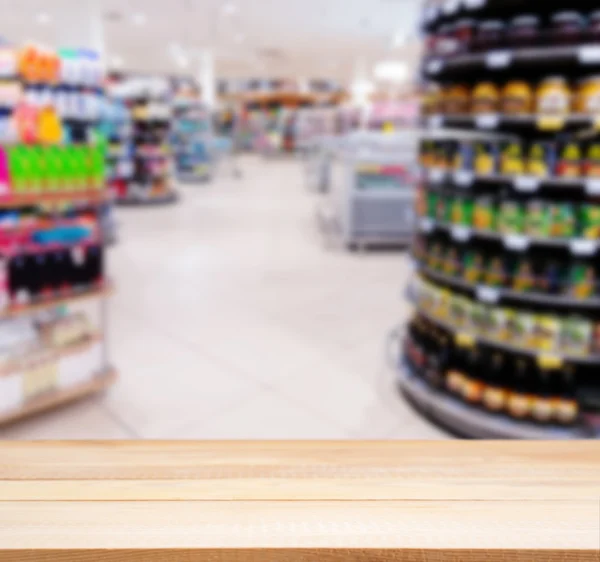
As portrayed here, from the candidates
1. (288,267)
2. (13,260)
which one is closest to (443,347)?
(13,260)

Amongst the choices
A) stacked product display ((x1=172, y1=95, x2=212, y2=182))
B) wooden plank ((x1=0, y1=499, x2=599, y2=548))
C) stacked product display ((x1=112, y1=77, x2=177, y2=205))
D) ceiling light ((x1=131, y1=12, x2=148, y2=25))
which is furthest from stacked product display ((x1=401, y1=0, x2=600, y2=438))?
stacked product display ((x1=172, y1=95, x2=212, y2=182))

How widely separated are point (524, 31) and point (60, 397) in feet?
9.43

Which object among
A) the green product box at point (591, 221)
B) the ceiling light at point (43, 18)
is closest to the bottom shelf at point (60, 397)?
the green product box at point (591, 221)

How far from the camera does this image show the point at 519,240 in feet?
10.0

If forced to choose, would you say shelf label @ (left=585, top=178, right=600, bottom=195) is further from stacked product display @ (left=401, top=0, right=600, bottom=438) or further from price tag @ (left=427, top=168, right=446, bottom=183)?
price tag @ (left=427, top=168, right=446, bottom=183)

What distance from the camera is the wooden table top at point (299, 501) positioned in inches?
39.9

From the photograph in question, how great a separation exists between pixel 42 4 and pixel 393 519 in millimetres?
12724

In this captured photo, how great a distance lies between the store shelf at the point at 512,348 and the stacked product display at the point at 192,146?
41.7 ft

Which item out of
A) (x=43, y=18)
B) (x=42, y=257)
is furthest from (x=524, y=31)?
(x=43, y=18)

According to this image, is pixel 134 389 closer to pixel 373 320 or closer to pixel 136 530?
pixel 373 320

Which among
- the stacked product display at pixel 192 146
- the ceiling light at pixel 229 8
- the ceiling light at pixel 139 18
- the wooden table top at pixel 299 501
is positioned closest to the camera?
the wooden table top at pixel 299 501

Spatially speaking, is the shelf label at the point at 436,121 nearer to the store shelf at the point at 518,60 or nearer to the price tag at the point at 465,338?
the store shelf at the point at 518,60

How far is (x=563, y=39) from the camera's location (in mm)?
2973

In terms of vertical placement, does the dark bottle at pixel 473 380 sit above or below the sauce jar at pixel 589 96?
below
